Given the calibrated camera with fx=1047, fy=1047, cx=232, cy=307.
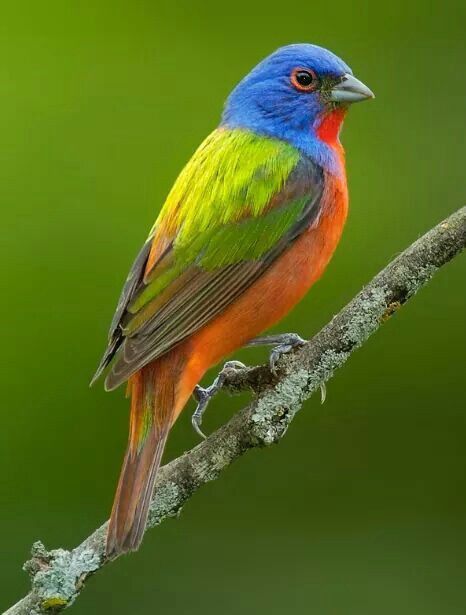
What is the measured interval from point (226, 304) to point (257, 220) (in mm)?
311

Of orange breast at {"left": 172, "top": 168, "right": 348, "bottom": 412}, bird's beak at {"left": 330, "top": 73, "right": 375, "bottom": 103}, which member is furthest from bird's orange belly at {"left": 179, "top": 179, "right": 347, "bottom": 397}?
bird's beak at {"left": 330, "top": 73, "right": 375, "bottom": 103}

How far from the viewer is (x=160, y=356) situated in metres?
3.04

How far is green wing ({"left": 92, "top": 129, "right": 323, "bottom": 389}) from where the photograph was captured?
3.07 meters

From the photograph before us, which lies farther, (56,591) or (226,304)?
(226,304)

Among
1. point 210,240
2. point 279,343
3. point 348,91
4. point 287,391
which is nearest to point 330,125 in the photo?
point 348,91

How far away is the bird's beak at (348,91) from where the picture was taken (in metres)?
3.66

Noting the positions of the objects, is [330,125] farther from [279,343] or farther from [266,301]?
[279,343]

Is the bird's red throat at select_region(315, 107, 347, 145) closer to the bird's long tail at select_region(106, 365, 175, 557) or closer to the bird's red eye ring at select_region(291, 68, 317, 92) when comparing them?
the bird's red eye ring at select_region(291, 68, 317, 92)

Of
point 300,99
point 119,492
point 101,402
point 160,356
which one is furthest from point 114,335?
point 300,99

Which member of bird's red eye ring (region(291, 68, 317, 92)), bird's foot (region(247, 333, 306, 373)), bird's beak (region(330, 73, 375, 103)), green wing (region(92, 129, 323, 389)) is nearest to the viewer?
bird's foot (region(247, 333, 306, 373))

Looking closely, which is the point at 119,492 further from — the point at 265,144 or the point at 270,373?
the point at 265,144

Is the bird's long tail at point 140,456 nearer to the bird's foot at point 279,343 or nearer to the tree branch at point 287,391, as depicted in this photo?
the tree branch at point 287,391

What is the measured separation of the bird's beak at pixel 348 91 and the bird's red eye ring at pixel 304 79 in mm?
86

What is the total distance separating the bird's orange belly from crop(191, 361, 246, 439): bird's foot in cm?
7
